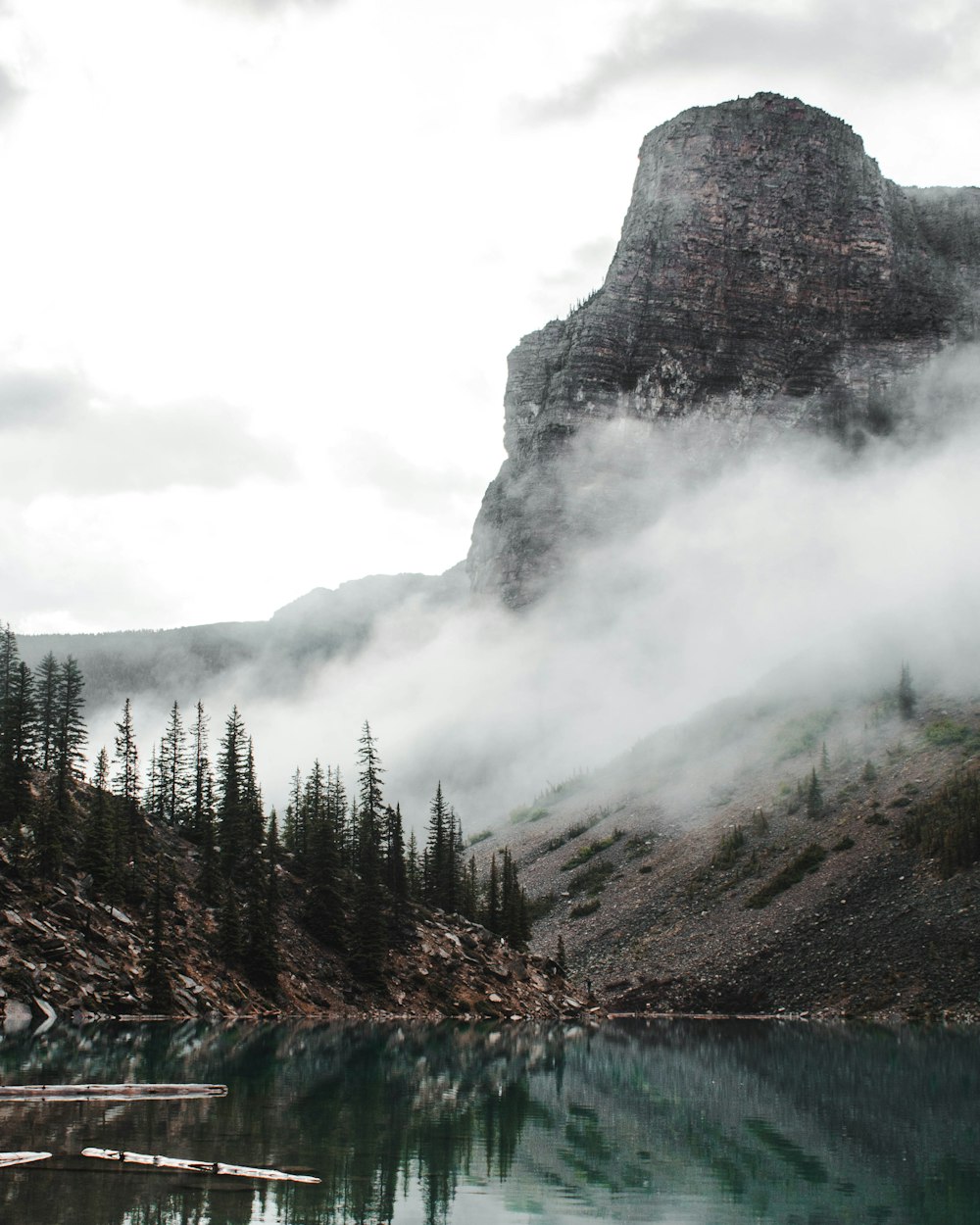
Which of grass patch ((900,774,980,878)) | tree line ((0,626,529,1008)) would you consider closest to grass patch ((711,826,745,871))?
grass patch ((900,774,980,878))

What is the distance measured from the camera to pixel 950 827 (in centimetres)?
16088

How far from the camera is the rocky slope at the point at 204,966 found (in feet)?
266

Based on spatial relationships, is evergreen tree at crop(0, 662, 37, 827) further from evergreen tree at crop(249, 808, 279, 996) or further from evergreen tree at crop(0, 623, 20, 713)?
evergreen tree at crop(249, 808, 279, 996)

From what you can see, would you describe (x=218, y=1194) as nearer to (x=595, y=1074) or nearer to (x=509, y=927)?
(x=595, y=1074)

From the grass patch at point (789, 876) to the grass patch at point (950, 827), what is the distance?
1281 cm

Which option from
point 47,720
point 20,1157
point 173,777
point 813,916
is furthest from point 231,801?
point 20,1157

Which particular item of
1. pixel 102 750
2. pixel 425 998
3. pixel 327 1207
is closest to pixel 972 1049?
pixel 425 998

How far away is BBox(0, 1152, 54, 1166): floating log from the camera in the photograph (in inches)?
1220

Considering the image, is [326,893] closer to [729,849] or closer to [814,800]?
[729,849]

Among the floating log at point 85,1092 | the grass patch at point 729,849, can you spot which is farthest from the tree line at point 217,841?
the grass patch at point 729,849

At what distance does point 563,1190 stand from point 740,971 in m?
128

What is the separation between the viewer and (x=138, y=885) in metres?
98.4

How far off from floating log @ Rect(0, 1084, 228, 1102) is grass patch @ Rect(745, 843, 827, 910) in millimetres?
136293

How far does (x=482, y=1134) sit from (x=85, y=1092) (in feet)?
46.1
